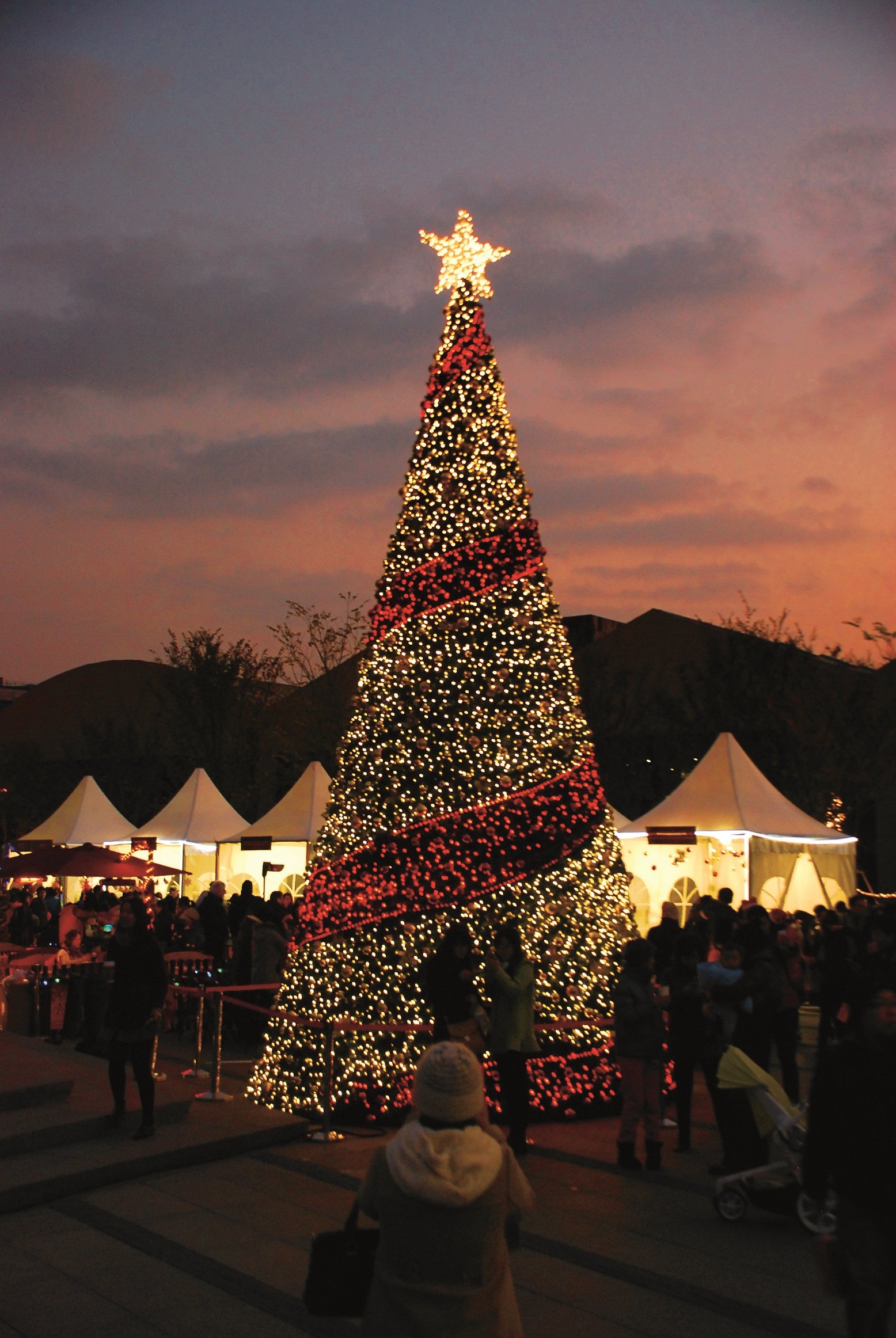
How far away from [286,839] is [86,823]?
7.76 m

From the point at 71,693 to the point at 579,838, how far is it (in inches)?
2324

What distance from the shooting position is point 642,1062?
8742mm

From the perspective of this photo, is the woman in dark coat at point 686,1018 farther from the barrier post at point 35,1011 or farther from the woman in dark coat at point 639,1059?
the barrier post at point 35,1011

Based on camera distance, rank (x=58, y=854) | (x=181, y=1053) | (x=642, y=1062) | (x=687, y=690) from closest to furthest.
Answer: (x=642, y=1062), (x=181, y=1053), (x=58, y=854), (x=687, y=690)

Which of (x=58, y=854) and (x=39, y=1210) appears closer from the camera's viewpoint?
(x=39, y=1210)

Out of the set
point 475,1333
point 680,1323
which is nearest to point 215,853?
point 680,1323

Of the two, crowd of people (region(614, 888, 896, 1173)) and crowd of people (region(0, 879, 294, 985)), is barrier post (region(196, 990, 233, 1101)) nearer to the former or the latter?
crowd of people (region(0, 879, 294, 985))

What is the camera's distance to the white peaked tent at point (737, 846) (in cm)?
2003

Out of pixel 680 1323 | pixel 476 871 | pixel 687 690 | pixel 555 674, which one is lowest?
pixel 680 1323

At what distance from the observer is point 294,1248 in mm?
6879

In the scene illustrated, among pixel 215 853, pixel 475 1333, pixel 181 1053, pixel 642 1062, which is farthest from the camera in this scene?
pixel 215 853

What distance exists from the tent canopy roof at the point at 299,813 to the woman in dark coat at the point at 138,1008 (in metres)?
14.0

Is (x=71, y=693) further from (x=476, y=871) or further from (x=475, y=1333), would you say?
(x=475, y=1333)

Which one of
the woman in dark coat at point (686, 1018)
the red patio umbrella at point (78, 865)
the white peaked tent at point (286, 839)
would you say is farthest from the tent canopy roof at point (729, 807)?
the woman in dark coat at point (686, 1018)
